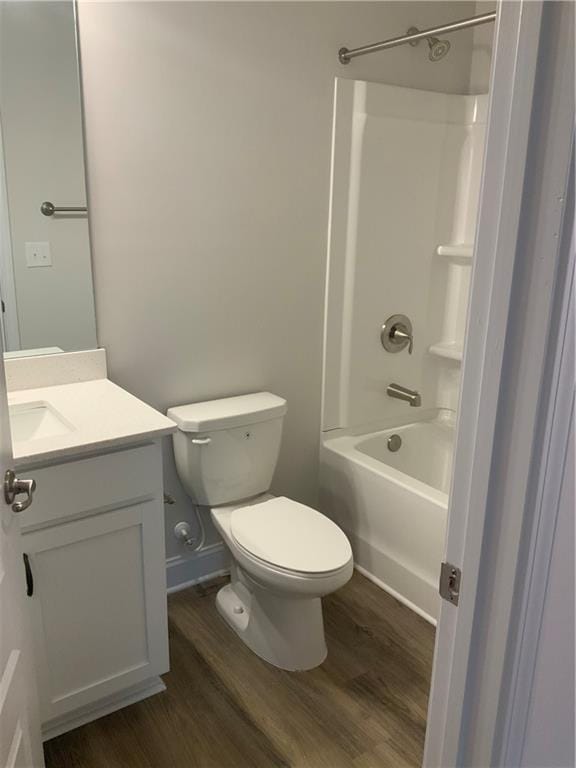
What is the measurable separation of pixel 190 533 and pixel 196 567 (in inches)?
6.0

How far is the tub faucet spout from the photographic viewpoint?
8.93 ft

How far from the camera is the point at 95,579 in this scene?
66.9 inches

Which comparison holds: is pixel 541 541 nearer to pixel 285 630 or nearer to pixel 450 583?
pixel 450 583

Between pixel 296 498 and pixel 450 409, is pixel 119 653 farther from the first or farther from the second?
pixel 450 409

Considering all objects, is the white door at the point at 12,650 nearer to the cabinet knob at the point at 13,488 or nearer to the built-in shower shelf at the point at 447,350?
the cabinet knob at the point at 13,488

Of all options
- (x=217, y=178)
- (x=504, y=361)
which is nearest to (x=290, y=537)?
(x=217, y=178)

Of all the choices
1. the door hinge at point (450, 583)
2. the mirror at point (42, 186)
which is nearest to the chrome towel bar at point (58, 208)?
the mirror at point (42, 186)

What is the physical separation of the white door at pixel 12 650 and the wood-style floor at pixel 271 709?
20.4 inches

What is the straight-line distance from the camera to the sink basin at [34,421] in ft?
5.95

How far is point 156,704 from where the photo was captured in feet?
6.27

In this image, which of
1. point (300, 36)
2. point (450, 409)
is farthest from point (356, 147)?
point (450, 409)

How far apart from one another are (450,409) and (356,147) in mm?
1247

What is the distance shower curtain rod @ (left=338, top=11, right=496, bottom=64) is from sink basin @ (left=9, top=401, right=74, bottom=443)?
1.60m

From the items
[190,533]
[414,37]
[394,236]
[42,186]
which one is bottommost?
[190,533]
